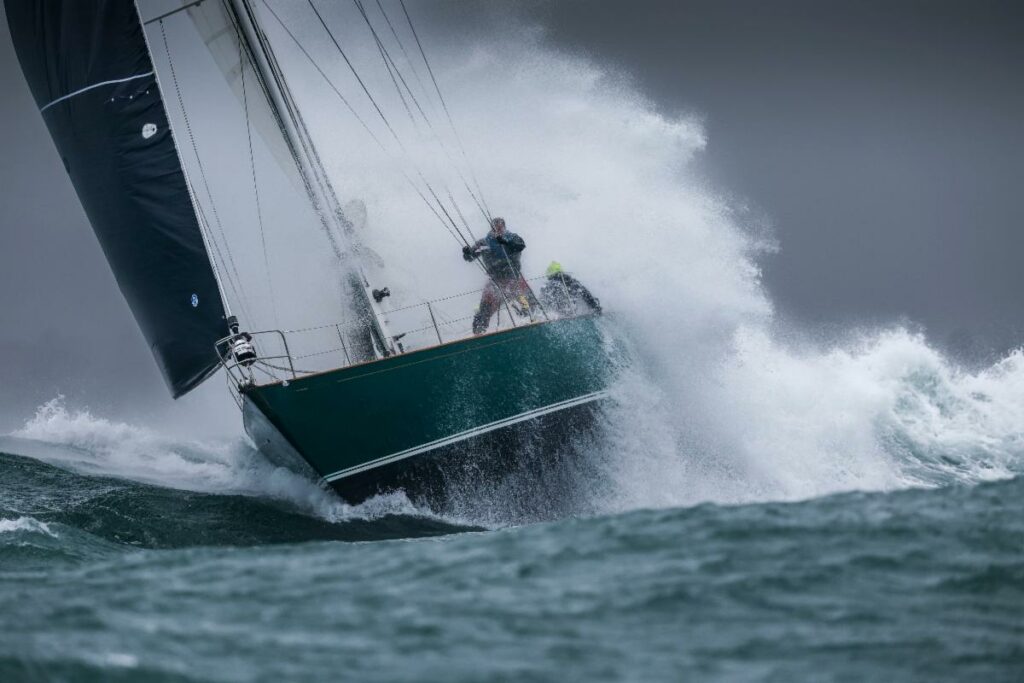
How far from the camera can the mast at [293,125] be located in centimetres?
1016

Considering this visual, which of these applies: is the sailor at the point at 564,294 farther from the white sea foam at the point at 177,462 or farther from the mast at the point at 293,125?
the white sea foam at the point at 177,462

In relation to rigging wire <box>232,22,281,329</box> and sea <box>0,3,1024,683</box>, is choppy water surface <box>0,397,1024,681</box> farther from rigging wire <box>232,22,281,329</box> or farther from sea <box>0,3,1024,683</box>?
rigging wire <box>232,22,281,329</box>

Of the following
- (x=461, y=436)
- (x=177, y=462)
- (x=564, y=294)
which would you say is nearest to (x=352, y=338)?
(x=461, y=436)

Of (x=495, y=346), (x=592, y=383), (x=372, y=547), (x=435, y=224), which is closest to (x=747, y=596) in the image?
(x=372, y=547)

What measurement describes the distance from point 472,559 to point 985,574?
2132mm

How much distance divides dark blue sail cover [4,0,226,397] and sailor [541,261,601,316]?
3642mm

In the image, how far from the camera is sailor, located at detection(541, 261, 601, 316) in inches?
436

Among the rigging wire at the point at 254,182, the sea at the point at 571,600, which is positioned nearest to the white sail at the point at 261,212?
the rigging wire at the point at 254,182

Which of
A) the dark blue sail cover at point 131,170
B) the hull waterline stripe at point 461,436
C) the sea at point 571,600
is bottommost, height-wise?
the sea at point 571,600

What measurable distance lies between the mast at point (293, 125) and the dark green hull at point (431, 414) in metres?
1.25

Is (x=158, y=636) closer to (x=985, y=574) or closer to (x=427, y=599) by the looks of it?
(x=427, y=599)

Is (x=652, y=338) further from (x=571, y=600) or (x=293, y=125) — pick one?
(x=571, y=600)

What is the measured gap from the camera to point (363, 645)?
3.33 m

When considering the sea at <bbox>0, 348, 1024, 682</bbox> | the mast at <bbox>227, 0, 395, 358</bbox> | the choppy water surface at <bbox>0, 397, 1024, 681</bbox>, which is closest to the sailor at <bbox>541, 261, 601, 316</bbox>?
the mast at <bbox>227, 0, 395, 358</bbox>
